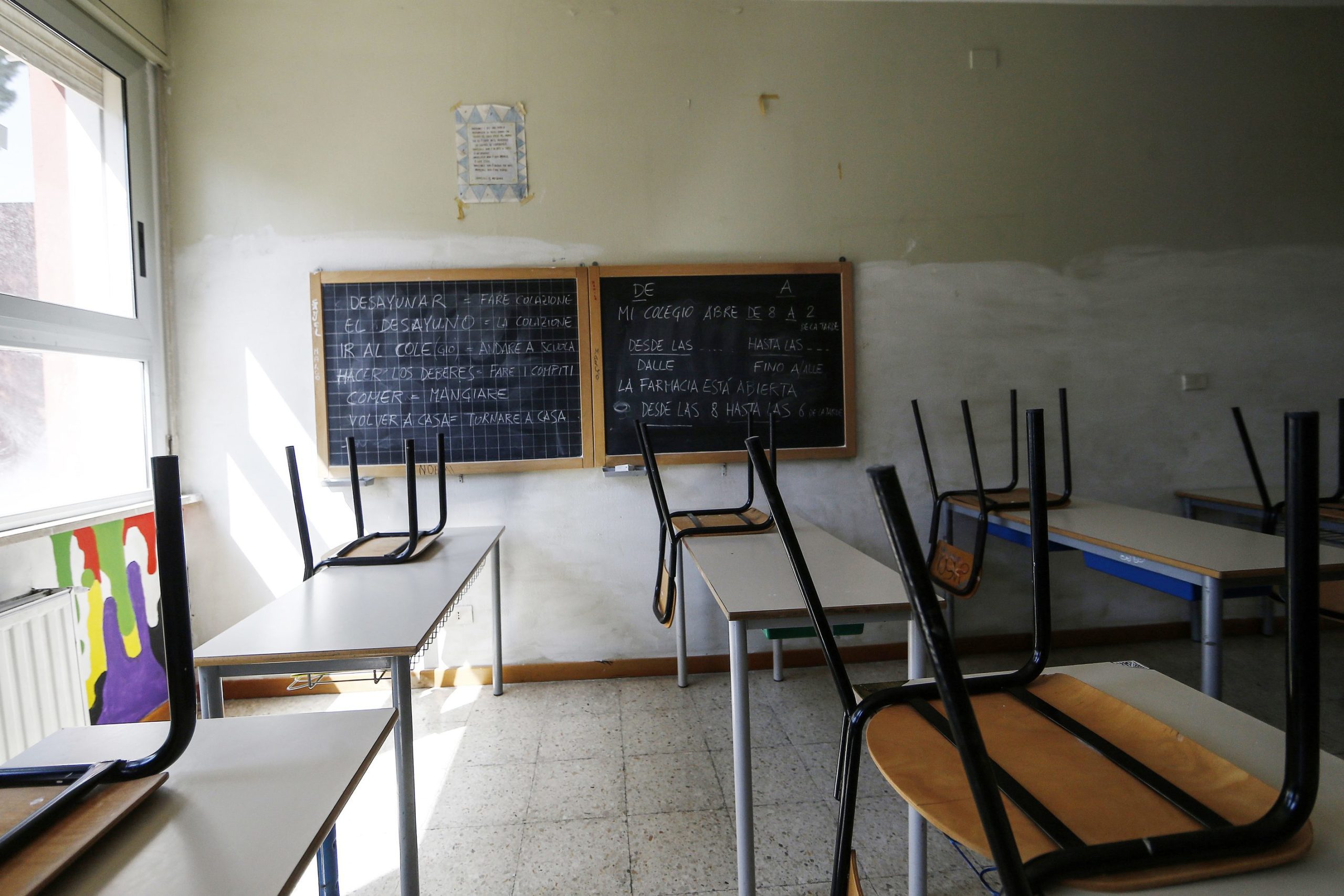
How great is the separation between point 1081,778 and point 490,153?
2.90 m

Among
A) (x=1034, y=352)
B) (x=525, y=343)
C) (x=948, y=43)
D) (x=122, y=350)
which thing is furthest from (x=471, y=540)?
(x=948, y=43)

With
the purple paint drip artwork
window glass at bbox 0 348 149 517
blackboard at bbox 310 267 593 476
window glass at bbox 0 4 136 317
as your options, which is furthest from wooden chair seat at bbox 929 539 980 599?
window glass at bbox 0 4 136 317

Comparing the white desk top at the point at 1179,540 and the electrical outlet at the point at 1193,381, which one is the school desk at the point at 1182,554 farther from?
the electrical outlet at the point at 1193,381

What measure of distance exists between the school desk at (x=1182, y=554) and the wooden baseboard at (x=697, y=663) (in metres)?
0.76

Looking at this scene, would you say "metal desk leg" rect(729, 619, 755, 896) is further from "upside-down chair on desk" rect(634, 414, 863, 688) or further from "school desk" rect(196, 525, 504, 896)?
"school desk" rect(196, 525, 504, 896)

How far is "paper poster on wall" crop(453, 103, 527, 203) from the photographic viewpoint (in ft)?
8.99

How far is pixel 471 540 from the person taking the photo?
7.72ft

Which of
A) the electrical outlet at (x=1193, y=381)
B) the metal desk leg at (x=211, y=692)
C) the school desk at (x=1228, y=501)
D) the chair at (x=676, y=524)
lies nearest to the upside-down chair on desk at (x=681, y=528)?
the chair at (x=676, y=524)

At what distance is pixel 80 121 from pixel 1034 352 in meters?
4.00

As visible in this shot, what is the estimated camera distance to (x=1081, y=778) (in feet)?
2.20

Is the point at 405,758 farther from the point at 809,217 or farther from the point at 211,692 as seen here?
the point at 809,217

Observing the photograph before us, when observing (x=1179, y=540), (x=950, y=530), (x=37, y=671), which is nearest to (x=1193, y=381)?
(x=950, y=530)

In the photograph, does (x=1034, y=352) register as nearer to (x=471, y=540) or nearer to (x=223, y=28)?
(x=471, y=540)

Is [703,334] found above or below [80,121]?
below
